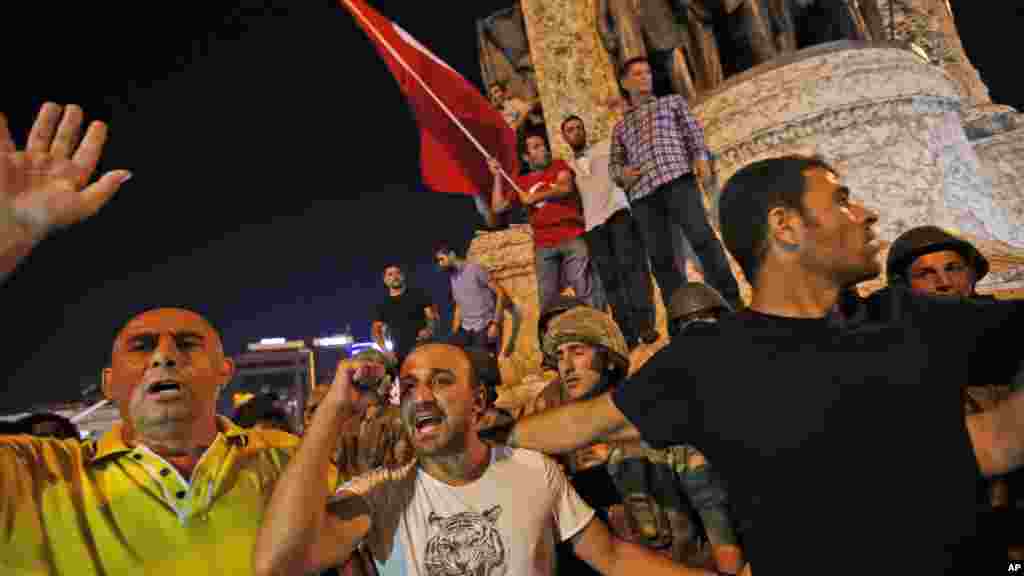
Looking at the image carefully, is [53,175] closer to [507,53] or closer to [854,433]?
[854,433]

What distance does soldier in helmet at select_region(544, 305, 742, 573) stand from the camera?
233 centimetres

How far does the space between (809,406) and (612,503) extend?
142 centimetres

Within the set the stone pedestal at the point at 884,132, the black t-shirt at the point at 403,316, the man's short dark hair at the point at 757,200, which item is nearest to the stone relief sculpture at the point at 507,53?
the black t-shirt at the point at 403,316

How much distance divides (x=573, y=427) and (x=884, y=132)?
4990mm

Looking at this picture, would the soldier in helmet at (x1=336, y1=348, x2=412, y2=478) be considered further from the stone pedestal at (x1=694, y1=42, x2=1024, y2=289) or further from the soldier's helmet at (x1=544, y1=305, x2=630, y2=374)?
the stone pedestal at (x1=694, y1=42, x2=1024, y2=289)

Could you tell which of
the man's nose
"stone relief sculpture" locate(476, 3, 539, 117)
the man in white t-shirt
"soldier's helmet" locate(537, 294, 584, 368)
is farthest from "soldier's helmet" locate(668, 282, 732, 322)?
"stone relief sculpture" locate(476, 3, 539, 117)

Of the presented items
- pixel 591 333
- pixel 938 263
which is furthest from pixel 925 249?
pixel 591 333

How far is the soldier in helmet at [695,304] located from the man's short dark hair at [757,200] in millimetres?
2046

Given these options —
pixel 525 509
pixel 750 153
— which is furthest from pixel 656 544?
pixel 750 153

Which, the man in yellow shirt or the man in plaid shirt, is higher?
the man in plaid shirt

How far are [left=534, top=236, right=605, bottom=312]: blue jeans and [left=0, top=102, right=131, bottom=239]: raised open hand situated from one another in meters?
3.89

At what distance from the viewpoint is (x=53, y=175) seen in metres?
1.48

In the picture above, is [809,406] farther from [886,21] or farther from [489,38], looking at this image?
[886,21]

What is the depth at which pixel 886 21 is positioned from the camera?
30.4 feet
